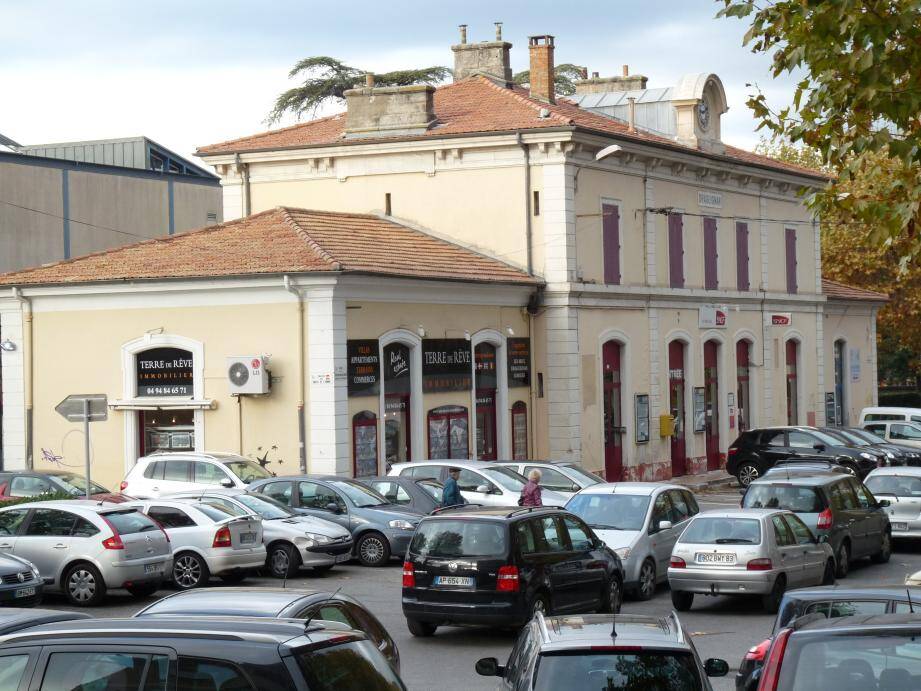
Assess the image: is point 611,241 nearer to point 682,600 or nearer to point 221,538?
point 221,538

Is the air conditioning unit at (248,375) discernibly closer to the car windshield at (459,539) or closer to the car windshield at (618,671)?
the car windshield at (459,539)

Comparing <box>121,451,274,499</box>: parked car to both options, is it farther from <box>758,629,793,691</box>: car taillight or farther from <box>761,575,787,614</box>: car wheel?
<box>758,629,793,691</box>: car taillight

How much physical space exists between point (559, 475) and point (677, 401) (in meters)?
14.6

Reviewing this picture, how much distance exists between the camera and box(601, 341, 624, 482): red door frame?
37906 mm

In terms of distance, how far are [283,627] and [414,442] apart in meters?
24.3

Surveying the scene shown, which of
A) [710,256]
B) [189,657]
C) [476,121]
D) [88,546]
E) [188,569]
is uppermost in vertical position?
[476,121]

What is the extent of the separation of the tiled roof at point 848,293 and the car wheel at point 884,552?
27.8 metres

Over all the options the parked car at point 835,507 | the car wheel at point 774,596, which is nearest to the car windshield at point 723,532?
the car wheel at point 774,596

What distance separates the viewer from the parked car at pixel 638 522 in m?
20.1

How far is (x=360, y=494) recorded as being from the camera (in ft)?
80.0

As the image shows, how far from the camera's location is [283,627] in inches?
286

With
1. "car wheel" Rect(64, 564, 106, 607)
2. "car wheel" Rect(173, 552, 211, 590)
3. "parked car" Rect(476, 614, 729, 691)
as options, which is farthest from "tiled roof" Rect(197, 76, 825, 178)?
"parked car" Rect(476, 614, 729, 691)

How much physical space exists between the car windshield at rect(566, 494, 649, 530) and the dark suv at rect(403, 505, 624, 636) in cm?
339

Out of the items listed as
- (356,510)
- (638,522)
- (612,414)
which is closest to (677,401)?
(612,414)
